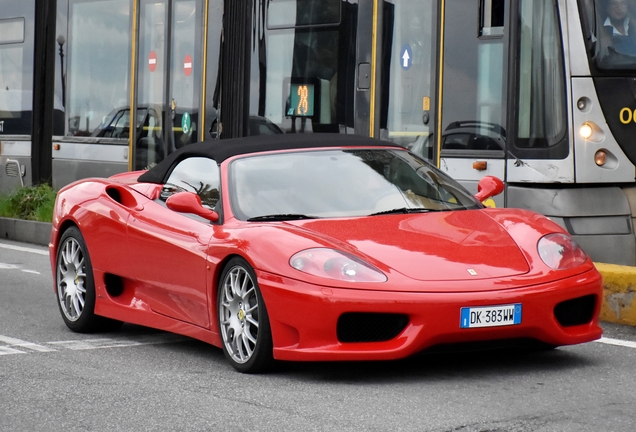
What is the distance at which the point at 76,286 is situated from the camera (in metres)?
8.13

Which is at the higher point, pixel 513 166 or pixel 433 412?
pixel 513 166

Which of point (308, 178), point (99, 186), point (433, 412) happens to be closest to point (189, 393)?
point (433, 412)

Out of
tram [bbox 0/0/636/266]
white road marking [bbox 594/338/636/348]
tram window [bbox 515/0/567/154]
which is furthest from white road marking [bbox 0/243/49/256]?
white road marking [bbox 594/338/636/348]

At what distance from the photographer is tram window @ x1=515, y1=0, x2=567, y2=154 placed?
35.7 feet

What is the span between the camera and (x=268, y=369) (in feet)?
20.5

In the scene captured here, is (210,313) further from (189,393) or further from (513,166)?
(513,166)

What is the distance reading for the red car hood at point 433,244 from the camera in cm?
601

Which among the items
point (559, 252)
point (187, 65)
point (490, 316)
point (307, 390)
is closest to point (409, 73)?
point (187, 65)

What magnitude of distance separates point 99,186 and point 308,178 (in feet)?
5.94

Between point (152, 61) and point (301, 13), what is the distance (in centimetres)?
308

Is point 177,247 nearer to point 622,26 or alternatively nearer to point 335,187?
point 335,187

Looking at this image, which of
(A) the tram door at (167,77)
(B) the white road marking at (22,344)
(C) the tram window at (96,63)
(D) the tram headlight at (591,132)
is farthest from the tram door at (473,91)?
(C) the tram window at (96,63)

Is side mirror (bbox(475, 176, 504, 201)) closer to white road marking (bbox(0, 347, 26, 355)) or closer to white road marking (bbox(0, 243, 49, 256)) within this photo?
white road marking (bbox(0, 347, 26, 355))

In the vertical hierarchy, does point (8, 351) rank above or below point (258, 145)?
below
